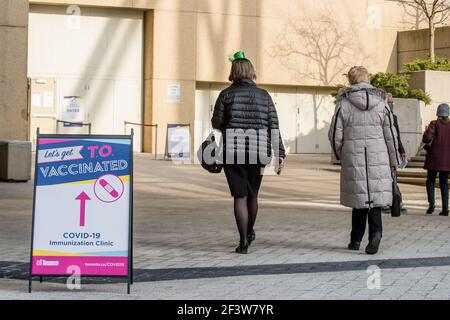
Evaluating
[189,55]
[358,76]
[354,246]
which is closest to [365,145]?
[358,76]

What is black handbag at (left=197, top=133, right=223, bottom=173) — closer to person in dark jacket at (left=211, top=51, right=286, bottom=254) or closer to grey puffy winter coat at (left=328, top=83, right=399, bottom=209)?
person in dark jacket at (left=211, top=51, right=286, bottom=254)

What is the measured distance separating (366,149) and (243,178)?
3.92 ft

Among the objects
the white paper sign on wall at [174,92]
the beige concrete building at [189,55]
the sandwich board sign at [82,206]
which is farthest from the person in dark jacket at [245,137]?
the white paper sign on wall at [174,92]

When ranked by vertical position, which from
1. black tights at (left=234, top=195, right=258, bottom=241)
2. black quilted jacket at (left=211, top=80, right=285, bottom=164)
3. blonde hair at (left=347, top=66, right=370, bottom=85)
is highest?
blonde hair at (left=347, top=66, right=370, bottom=85)

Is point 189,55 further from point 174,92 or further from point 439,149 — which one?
point 439,149

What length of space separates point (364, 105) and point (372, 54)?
Answer: 25509 millimetres

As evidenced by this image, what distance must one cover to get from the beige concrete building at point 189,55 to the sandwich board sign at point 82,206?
846 inches

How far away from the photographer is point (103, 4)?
30.4 metres

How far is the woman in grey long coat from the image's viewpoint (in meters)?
9.38

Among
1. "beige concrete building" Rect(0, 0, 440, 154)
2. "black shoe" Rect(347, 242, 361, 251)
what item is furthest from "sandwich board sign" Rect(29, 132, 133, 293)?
"beige concrete building" Rect(0, 0, 440, 154)

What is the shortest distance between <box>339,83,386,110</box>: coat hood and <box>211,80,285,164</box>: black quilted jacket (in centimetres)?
76

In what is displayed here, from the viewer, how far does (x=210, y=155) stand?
926 centimetres

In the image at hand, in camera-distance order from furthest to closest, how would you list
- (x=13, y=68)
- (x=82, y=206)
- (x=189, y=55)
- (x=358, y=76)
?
(x=189, y=55), (x=13, y=68), (x=358, y=76), (x=82, y=206)
